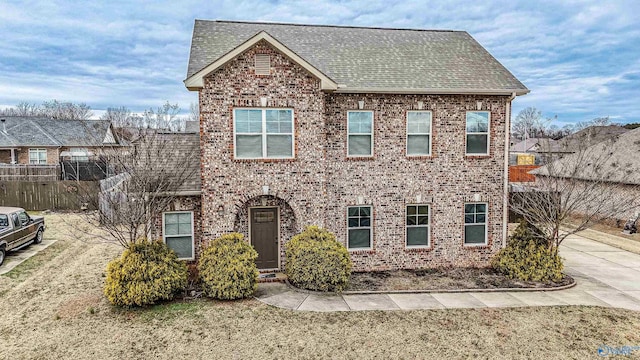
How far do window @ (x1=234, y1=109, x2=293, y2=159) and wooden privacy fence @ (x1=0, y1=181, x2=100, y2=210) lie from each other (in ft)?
60.5

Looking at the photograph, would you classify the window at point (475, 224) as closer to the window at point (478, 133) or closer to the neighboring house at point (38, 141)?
the window at point (478, 133)

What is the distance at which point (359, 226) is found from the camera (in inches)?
572

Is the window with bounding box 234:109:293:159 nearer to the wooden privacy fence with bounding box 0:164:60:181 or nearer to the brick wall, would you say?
the brick wall

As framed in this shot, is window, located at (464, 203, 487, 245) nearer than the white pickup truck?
Yes

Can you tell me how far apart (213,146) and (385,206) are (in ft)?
20.7

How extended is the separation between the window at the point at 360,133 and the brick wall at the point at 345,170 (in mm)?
215

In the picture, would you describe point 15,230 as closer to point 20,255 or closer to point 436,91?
point 20,255

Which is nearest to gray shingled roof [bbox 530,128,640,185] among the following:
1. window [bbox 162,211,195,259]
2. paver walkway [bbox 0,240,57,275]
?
window [bbox 162,211,195,259]

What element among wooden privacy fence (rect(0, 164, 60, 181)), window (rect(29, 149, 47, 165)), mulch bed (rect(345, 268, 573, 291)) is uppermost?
window (rect(29, 149, 47, 165))

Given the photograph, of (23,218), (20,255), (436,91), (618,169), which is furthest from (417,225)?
(618,169)

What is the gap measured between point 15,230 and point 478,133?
1848 cm

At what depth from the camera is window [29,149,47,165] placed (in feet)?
124

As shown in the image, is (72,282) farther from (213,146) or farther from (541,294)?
(541,294)

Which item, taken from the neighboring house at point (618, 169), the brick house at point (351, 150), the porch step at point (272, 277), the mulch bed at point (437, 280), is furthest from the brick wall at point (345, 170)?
the neighboring house at point (618, 169)
